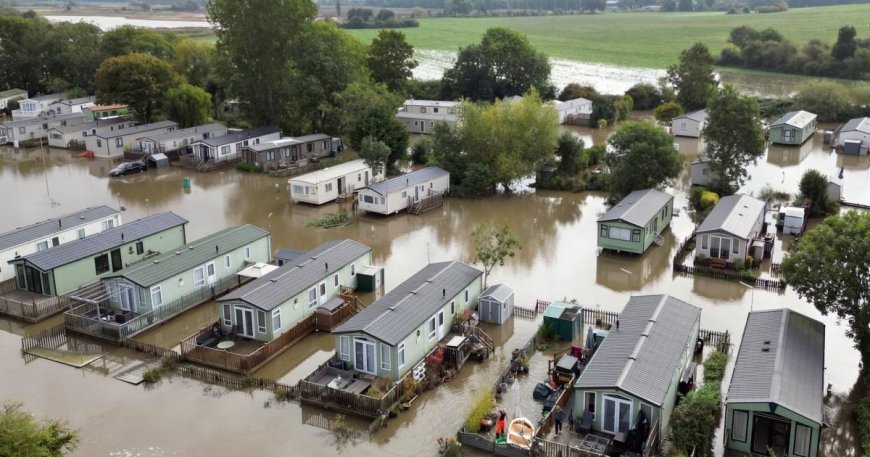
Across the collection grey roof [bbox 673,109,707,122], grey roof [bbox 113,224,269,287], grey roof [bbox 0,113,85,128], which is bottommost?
grey roof [bbox 113,224,269,287]

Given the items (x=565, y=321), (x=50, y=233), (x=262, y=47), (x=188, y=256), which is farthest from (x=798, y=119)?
(x=50, y=233)

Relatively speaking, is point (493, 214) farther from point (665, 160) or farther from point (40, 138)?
point (40, 138)

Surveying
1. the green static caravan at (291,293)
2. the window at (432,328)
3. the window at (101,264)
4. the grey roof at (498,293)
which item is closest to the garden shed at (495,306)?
the grey roof at (498,293)

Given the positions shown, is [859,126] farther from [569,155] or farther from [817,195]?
[569,155]

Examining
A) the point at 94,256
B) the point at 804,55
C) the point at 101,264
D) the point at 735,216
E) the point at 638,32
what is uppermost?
the point at 638,32

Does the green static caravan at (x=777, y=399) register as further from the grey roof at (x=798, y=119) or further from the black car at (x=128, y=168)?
the black car at (x=128, y=168)

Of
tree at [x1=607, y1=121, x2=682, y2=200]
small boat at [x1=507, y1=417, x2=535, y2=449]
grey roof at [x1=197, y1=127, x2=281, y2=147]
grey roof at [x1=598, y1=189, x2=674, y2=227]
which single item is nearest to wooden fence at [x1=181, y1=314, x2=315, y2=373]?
small boat at [x1=507, y1=417, x2=535, y2=449]

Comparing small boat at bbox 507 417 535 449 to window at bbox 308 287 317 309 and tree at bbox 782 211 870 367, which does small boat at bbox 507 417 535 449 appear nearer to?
tree at bbox 782 211 870 367
